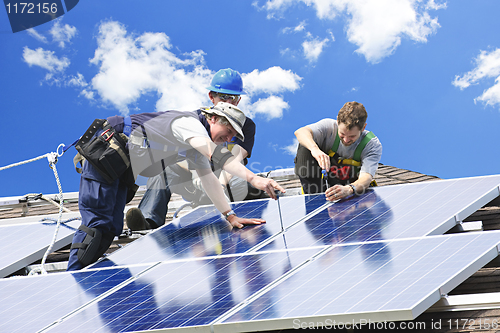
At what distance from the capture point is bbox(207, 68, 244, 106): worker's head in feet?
23.2

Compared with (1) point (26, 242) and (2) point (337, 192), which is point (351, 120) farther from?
(1) point (26, 242)

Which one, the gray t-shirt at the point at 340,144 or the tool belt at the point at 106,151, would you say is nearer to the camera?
the tool belt at the point at 106,151

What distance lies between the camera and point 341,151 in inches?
251

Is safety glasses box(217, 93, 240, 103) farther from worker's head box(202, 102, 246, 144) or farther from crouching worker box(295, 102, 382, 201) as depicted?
worker's head box(202, 102, 246, 144)

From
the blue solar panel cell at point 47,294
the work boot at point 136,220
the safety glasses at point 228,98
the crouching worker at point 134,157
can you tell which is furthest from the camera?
the safety glasses at point 228,98

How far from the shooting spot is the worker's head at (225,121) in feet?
15.8

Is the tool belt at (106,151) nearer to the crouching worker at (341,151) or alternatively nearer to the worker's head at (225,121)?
the worker's head at (225,121)

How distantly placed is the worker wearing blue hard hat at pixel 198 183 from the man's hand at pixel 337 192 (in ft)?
5.47

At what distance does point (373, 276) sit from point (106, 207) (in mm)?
2828

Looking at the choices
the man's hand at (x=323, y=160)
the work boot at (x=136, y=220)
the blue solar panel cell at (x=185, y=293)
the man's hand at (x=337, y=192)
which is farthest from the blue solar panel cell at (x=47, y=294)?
the man's hand at (x=323, y=160)

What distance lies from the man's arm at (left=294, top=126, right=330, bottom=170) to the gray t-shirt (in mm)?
108

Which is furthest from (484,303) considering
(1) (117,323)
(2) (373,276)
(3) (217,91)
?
(3) (217,91)

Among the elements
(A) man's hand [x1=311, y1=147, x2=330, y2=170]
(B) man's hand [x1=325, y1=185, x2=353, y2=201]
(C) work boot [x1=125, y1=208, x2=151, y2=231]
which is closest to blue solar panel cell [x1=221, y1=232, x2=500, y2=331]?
(B) man's hand [x1=325, y1=185, x2=353, y2=201]

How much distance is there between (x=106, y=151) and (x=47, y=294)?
1442 mm
